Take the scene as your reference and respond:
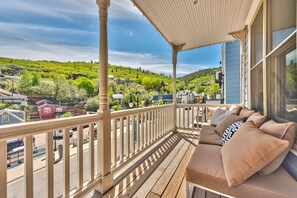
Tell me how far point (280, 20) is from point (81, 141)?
254 centimetres

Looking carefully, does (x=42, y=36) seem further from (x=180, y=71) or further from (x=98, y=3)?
(x=180, y=71)

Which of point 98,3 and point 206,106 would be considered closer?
point 98,3

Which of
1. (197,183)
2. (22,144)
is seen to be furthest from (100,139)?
(197,183)

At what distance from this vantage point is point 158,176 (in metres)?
2.13

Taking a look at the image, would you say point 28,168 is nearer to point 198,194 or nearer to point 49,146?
point 49,146

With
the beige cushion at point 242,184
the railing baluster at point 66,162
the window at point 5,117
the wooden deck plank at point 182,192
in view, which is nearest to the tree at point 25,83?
the window at point 5,117

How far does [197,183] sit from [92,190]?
1135 millimetres

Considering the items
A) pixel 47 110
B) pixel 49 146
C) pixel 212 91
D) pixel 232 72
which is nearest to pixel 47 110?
pixel 47 110

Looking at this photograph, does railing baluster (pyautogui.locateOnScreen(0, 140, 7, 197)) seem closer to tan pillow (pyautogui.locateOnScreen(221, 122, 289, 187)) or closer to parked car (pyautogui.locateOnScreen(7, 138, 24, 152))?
parked car (pyautogui.locateOnScreen(7, 138, 24, 152))

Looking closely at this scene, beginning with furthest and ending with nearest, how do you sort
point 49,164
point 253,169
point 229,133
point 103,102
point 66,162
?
point 229,133 < point 103,102 < point 66,162 < point 49,164 < point 253,169

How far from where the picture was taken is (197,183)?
1.37 m

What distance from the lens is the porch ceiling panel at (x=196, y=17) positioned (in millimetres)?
2713

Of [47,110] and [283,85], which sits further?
[283,85]

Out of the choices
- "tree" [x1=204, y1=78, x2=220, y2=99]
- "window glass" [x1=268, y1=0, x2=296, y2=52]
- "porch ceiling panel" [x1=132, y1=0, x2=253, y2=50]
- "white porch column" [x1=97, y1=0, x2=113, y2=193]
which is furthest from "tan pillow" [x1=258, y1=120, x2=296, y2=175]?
"tree" [x1=204, y1=78, x2=220, y2=99]
